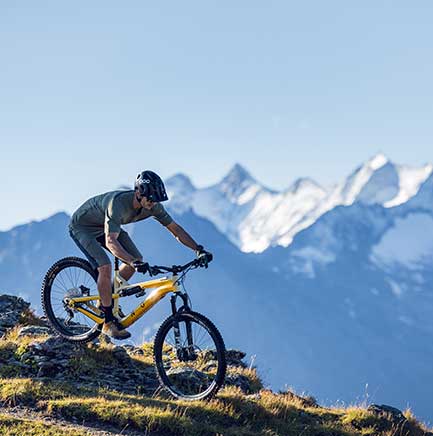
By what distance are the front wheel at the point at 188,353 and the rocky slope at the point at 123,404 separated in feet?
1.17

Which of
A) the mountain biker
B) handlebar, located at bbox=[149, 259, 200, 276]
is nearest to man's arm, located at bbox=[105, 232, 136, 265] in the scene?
the mountain biker

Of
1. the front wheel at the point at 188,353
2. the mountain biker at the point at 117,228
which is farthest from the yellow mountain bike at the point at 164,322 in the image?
the mountain biker at the point at 117,228

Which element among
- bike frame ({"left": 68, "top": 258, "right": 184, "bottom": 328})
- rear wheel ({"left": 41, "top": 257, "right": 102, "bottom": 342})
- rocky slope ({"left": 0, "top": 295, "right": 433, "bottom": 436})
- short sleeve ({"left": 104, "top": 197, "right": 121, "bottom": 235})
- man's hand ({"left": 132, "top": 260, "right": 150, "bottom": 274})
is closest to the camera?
rocky slope ({"left": 0, "top": 295, "right": 433, "bottom": 436})

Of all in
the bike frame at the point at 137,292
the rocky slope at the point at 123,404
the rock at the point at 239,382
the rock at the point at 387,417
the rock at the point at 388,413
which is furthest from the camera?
the rock at the point at 239,382

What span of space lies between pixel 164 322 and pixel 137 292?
3.37 feet

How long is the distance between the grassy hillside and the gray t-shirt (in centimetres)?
239

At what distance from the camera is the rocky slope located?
11.6 m

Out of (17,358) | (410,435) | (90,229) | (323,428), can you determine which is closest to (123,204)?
(90,229)

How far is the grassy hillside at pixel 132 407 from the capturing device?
38.2 feet

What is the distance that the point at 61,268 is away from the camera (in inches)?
613

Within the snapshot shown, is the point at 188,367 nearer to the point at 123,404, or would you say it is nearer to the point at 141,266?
the point at 123,404

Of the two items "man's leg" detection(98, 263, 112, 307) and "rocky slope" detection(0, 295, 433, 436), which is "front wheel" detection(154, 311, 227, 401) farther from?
"man's leg" detection(98, 263, 112, 307)

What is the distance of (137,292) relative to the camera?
13797 mm

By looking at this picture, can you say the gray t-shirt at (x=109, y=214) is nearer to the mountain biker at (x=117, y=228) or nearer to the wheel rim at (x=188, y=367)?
the mountain biker at (x=117, y=228)
